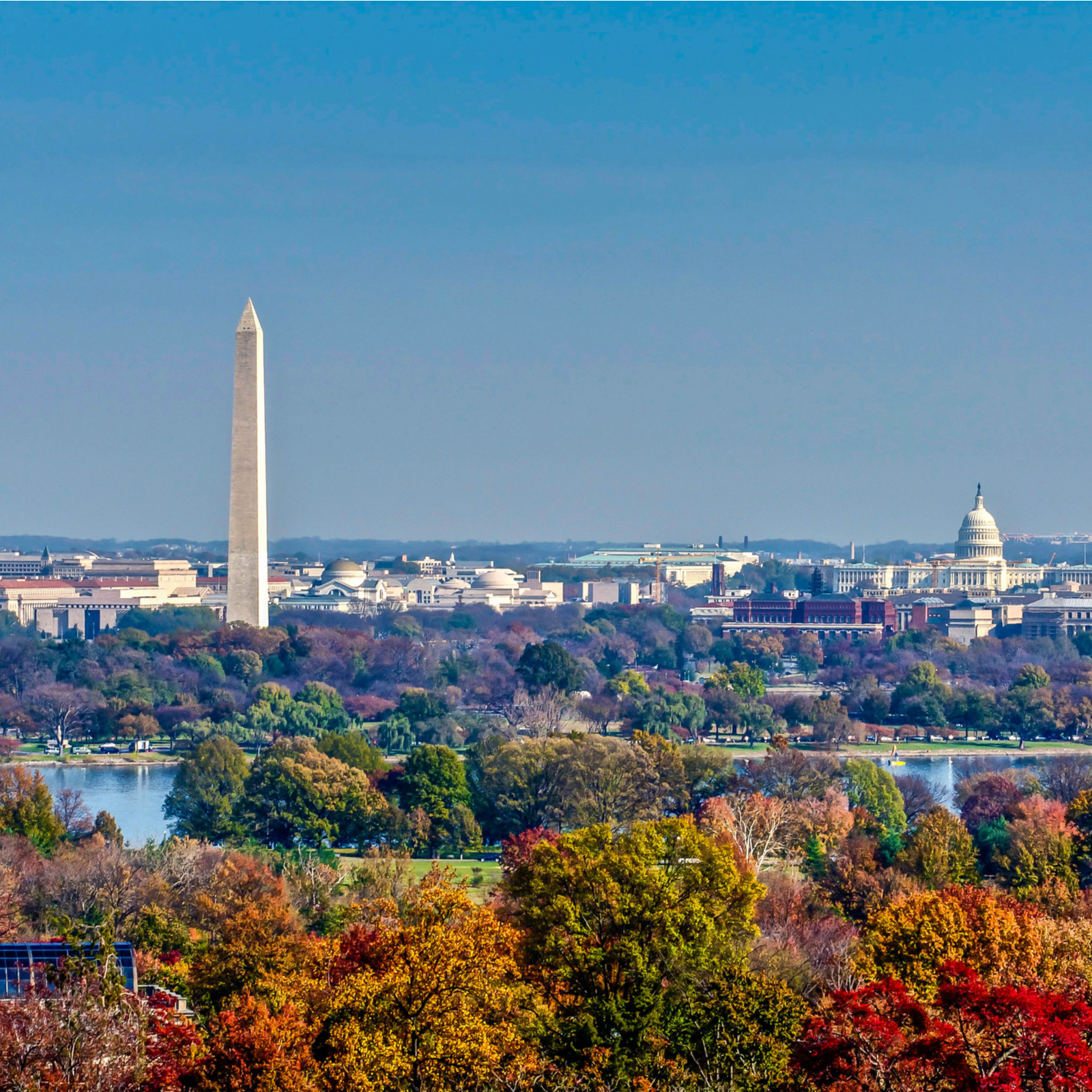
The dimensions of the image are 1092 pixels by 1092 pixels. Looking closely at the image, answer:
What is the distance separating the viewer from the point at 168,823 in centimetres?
4450

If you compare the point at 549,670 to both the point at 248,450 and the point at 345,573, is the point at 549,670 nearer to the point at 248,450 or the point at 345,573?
the point at 248,450

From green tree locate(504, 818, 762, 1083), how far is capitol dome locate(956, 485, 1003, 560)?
462ft

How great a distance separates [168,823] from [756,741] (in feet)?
89.8

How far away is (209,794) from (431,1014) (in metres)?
27.2

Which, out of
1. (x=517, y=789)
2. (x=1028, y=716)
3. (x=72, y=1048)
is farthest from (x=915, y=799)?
(x=72, y=1048)

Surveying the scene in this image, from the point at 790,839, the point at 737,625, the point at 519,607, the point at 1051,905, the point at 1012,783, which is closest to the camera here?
the point at 1051,905

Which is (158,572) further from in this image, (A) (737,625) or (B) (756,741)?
(B) (756,741)

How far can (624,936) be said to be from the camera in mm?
19672

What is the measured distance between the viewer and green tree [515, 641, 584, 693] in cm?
7181

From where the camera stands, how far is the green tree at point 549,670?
7181 cm

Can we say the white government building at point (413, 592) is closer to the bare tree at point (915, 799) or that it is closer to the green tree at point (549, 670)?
the green tree at point (549, 670)

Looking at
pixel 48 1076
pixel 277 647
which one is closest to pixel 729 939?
pixel 48 1076

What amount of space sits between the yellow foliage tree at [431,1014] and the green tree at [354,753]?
28825 mm

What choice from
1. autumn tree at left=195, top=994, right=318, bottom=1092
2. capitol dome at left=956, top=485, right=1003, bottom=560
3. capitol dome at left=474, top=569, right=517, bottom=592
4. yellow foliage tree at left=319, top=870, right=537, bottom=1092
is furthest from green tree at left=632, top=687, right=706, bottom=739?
capitol dome at left=956, top=485, right=1003, bottom=560
